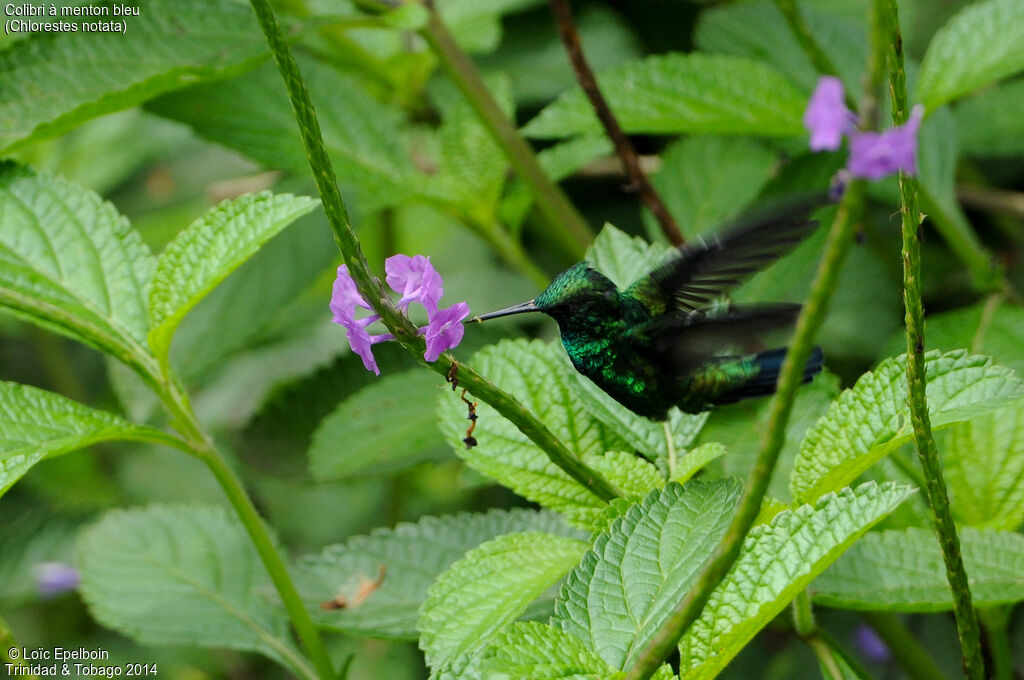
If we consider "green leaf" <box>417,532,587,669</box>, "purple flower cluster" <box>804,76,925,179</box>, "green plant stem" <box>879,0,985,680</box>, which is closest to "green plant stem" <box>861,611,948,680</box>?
"green plant stem" <box>879,0,985,680</box>

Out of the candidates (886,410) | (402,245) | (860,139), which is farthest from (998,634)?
(402,245)

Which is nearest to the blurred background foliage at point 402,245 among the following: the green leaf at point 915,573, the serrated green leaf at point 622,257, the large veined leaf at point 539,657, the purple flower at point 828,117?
the green leaf at point 915,573

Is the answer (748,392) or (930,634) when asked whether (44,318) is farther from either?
(930,634)

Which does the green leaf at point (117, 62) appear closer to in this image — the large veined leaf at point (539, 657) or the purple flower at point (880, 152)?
the large veined leaf at point (539, 657)

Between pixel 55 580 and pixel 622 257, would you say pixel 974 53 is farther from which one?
pixel 55 580

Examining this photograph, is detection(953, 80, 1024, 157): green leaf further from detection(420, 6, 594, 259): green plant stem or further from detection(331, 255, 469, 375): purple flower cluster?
detection(331, 255, 469, 375): purple flower cluster
